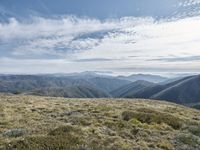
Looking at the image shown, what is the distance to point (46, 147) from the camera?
13609 mm

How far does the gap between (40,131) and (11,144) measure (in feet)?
11.3

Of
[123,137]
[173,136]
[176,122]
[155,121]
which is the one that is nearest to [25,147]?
[123,137]

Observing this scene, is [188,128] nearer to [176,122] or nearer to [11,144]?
[176,122]

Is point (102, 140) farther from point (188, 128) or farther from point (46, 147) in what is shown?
point (188, 128)

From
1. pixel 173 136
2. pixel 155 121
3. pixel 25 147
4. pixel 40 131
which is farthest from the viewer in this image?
pixel 155 121

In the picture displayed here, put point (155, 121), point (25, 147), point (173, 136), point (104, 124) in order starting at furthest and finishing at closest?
1. point (155, 121)
2. point (104, 124)
3. point (173, 136)
4. point (25, 147)

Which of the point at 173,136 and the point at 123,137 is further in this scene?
the point at 173,136

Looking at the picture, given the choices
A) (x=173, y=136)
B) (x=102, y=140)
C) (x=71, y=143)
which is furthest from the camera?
(x=173, y=136)

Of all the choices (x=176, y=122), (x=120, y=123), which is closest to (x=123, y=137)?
(x=120, y=123)

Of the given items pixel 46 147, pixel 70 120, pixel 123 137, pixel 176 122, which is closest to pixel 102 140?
pixel 123 137

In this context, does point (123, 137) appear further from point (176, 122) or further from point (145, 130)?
point (176, 122)

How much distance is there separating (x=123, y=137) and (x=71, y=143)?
14.1 ft

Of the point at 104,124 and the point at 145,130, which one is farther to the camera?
the point at 104,124

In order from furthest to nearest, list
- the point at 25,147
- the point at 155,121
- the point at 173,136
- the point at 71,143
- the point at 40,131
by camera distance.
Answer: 1. the point at 155,121
2. the point at 173,136
3. the point at 40,131
4. the point at 71,143
5. the point at 25,147
